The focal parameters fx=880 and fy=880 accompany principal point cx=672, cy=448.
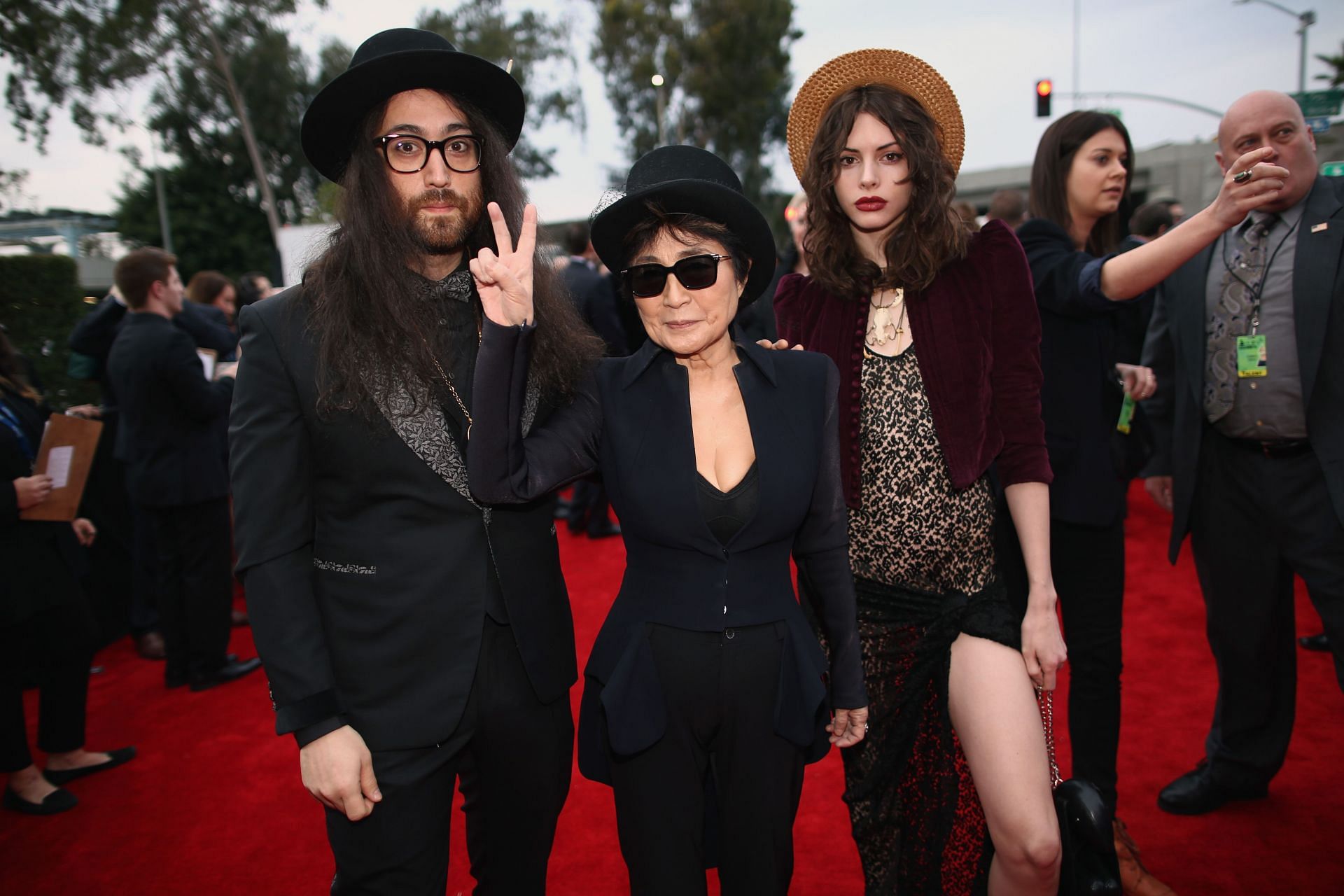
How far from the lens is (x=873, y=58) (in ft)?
7.77

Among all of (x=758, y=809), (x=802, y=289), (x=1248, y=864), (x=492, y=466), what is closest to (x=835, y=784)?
(x=1248, y=864)

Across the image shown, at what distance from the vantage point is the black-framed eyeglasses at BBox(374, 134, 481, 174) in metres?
1.94

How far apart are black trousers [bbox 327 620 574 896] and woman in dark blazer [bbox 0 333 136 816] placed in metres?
2.66

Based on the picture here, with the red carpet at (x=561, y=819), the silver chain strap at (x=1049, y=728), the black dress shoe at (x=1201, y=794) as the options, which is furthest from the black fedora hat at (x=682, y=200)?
the black dress shoe at (x=1201, y=794)

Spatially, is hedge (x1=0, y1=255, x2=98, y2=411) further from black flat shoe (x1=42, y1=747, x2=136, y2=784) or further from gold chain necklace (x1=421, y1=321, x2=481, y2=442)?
gold chain necklace (x1=421, y1=321, x2=481, y2=442)

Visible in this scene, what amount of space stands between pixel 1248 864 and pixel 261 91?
114 feet

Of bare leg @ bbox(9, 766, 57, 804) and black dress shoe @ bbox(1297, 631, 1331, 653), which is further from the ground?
bare leg @ bbox(9, 766, 57, 804)

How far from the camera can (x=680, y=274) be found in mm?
1951

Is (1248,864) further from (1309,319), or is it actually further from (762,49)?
(762,49)

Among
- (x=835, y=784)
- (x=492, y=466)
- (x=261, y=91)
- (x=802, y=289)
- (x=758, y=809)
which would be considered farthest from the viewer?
(x=261, y=91)

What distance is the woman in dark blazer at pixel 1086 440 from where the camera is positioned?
9.22ft

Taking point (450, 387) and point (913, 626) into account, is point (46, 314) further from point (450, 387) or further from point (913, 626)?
point (913, 626)

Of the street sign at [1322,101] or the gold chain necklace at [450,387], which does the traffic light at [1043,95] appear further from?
the gold chain necklace at [450,387]

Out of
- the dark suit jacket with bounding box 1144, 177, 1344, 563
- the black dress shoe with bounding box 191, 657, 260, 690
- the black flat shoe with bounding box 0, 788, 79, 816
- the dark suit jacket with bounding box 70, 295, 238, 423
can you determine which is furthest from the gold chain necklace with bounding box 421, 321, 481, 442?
the dark suit jacket with bounding box 70, 295, 238, 423
